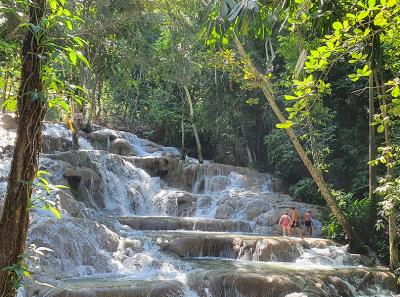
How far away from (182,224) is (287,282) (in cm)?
622

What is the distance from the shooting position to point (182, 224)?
14766 mm

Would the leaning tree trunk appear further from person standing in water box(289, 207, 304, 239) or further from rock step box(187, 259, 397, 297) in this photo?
person standing in water box(289, 207, 304, 239)

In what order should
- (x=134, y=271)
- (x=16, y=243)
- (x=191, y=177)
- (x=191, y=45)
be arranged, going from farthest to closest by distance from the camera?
(x=191, y=45) < (x=191, y=177) < (x=134, y=271) < (x=16, y=243)

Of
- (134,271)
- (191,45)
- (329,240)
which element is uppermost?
(191,45)

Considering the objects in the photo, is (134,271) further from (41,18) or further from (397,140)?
(397,140)

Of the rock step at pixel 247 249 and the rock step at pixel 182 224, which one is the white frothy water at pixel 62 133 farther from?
the rock step at pixel 247 249

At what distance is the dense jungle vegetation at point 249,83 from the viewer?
2.49 m

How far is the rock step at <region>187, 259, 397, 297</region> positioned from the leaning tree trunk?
7.11m

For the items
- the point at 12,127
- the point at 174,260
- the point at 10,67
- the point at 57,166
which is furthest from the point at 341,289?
the point at 12,127

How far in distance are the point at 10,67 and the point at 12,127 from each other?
730 inches

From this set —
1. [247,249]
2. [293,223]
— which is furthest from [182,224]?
[293,223]

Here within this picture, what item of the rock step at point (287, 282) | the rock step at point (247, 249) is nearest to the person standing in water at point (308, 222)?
the rock step at point (247, 249)

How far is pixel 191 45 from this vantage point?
2330cm

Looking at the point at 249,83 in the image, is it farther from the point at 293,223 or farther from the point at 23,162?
the point at 23,162
